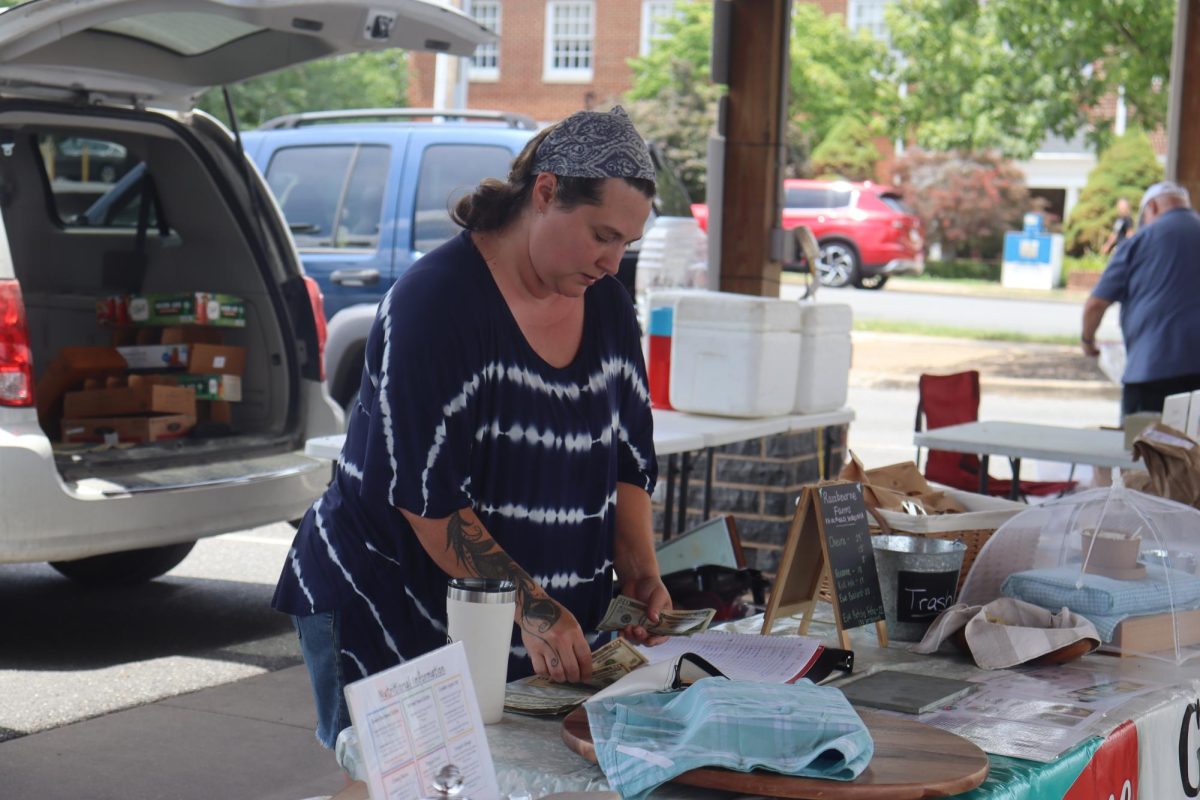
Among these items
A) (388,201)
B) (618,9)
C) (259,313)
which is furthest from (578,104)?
(259,313)

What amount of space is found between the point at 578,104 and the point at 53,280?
32130 mm

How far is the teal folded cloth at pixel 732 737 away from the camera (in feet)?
6.04

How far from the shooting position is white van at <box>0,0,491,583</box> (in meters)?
4.92

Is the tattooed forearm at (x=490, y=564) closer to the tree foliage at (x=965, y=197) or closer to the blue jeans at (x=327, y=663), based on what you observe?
the blue jeans at (x=327, y=663)

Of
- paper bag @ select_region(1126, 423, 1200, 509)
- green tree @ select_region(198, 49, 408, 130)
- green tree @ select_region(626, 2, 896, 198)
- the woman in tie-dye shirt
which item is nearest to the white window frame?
green tree @ select_region(626, 2, 896, 198)

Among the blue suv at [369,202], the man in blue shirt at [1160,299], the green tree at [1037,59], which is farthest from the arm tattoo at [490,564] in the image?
the green tree at [1037,59]

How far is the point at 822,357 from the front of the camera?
19.0ft

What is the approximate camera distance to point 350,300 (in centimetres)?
860

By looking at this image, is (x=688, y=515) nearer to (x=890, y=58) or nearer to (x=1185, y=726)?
(x=1185, y=726)

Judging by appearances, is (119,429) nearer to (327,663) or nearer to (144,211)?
(144,211)

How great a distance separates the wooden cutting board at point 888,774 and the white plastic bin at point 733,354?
11.3ft

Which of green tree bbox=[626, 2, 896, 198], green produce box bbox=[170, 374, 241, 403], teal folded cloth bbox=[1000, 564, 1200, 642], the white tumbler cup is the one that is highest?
green tree bbox=[626, 2, 896, 198]

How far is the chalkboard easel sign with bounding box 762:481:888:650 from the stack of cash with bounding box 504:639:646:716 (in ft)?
1.61

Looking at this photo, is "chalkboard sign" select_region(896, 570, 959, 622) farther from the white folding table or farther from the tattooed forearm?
the white folding table
